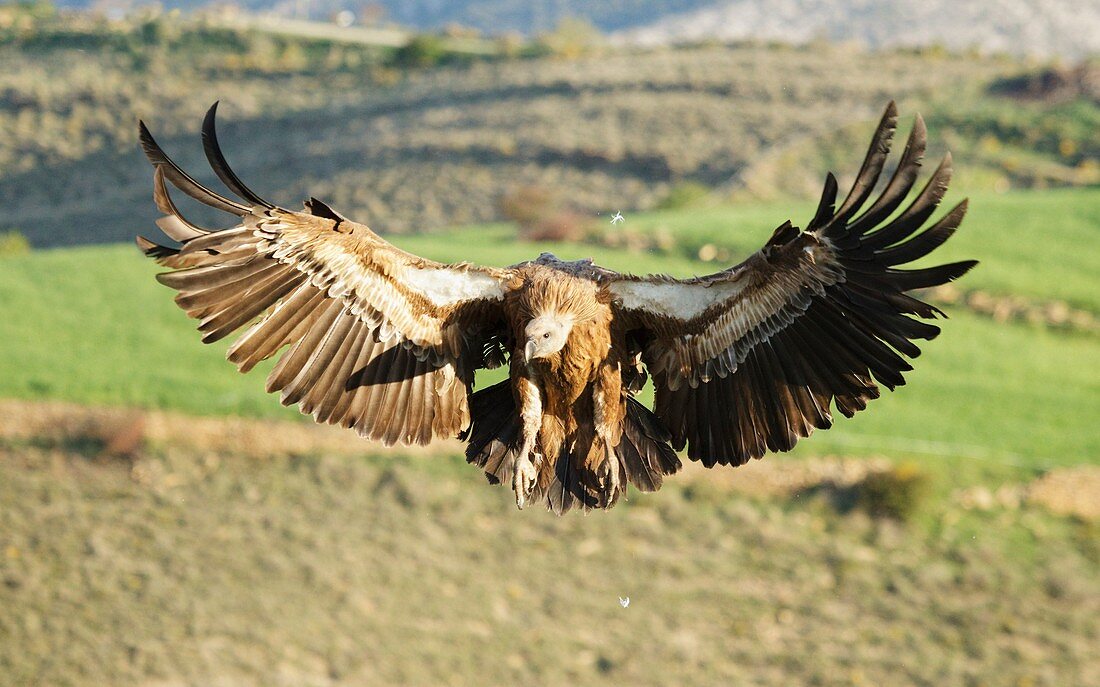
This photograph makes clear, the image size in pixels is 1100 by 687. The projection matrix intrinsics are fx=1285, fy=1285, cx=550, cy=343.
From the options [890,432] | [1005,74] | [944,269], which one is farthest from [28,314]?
[1005,74]

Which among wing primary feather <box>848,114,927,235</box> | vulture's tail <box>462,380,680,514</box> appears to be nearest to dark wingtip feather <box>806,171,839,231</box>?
wing primary feather <box>848,114,927,235</box>

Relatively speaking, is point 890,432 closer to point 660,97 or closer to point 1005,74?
point 660,97

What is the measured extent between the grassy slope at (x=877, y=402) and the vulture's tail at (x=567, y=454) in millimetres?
14816

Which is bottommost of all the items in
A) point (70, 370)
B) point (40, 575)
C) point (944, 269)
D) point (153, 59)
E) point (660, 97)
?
point (40, 575)

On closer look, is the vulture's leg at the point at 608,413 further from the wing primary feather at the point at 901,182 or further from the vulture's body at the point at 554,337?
the wing primary feather at the point at 901,182

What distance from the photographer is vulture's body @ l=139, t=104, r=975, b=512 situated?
265 inches

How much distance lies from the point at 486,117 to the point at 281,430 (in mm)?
22041

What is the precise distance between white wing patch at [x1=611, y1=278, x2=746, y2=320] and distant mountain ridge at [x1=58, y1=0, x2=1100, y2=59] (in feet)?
270

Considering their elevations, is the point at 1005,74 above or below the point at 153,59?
above

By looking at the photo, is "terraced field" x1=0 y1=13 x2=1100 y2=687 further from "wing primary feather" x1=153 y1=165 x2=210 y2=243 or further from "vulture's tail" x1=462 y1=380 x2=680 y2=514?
"wing primary feather" x1=153 y1=165 x2=210 y2=243

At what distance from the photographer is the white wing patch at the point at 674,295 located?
6.95m

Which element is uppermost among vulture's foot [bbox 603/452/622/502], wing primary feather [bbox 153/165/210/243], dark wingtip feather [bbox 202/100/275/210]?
dark wingtip feather [bbox 202/100/275/210]

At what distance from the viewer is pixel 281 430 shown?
21.7 metres

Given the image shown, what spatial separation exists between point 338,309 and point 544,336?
1291 millimetres
